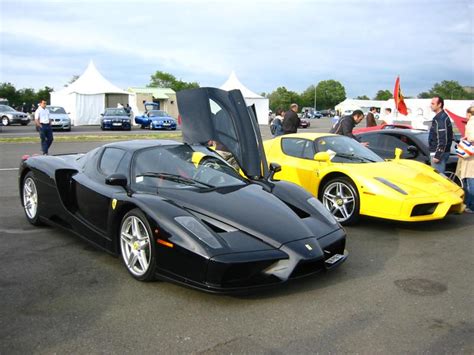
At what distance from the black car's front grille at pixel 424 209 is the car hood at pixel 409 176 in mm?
140

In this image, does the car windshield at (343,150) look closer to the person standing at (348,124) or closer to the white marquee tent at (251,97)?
the person standing at (348,124)

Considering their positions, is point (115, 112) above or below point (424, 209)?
above

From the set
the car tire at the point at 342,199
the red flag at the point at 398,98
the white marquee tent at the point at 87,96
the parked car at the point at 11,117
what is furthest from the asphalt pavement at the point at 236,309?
the parked car at the point at 11,117

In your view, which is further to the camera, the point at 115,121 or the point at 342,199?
the point at 115,121

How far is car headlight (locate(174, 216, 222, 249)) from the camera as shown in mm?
3430

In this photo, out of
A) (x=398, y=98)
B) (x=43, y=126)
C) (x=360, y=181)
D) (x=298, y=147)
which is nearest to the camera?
(x=360, y=181)

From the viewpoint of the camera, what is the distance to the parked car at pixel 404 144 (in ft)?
28.0

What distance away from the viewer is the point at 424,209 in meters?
5.62

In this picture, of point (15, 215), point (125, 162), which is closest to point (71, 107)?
point (15, 215)

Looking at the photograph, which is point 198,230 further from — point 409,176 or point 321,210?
point 409,176

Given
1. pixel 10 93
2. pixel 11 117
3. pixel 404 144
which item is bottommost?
pixel 404 144

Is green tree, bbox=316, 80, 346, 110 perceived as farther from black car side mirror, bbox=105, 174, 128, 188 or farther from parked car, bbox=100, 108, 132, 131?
black car side mirror, bbox=105, 174, 128, 188

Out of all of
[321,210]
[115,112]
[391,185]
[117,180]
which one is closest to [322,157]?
[391,185]

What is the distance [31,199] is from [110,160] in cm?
158
